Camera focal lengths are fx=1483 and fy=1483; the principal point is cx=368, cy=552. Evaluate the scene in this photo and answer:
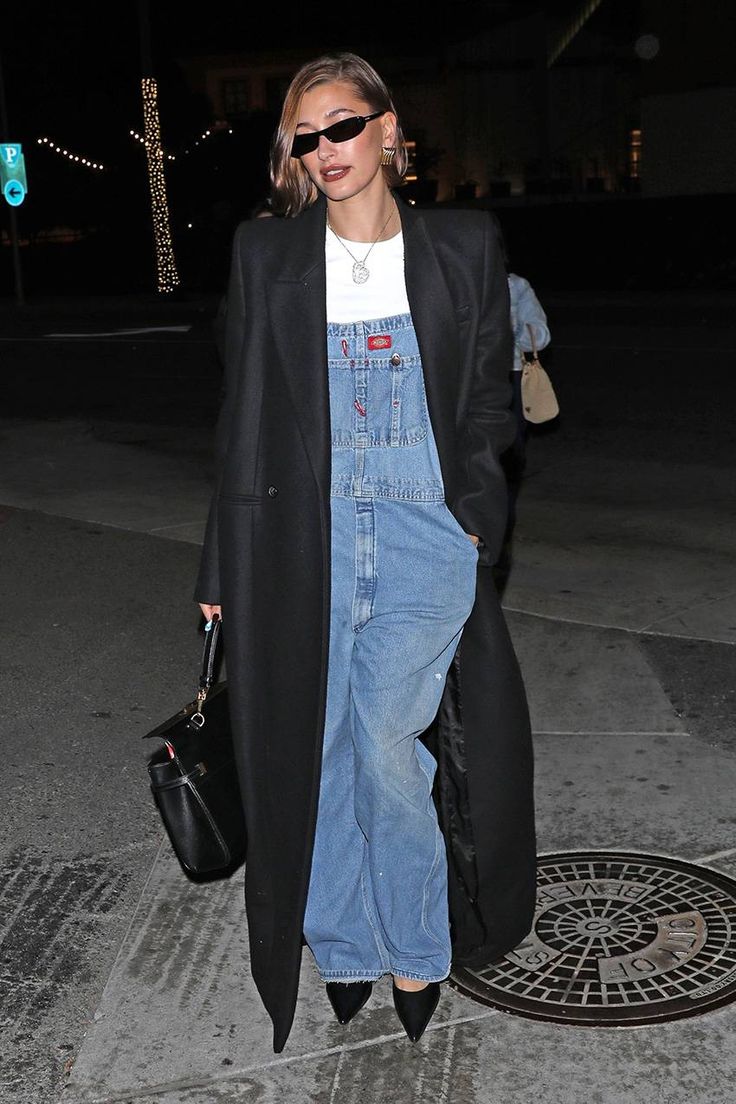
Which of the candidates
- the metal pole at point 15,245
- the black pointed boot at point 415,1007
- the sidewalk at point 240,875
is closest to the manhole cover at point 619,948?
the sidewalk at point 240,875

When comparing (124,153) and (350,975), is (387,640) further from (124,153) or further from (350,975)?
(124,153)

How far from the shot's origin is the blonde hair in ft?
9.89

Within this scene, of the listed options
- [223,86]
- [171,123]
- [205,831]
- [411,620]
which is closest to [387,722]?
[411,620]

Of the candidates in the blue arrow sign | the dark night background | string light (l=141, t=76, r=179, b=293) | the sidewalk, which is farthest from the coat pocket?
the blue arrow sign

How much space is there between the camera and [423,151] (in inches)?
1986

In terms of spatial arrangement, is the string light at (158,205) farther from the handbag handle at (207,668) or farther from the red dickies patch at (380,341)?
the red dickies patch at (380,341)

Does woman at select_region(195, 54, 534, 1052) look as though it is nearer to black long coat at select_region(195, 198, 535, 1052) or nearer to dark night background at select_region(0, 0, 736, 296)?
black long coat at select_region(195, 198, 535, 1052)

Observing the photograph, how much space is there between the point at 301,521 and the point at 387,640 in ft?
1.00

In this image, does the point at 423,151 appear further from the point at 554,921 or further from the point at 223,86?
the point at 554,921

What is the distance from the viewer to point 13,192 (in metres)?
35.9

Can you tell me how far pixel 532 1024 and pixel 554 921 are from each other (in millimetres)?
474

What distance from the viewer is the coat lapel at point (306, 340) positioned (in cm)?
297

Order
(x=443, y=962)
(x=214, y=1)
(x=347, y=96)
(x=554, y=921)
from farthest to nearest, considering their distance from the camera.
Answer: (x=214, y=1) < (x=554, y=921) < (x=443, y=962) < (x=347, y=96)

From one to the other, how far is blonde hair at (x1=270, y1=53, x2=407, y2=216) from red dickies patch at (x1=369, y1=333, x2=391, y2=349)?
0.37m
